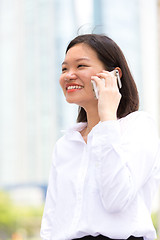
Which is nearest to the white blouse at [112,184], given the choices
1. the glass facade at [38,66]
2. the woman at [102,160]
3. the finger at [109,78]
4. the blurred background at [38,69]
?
the woman at [102,160]

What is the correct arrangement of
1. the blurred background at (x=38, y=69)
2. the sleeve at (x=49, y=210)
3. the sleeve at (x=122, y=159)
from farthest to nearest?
1. the blurred background at (x=38, y=69)
2. the sleeve at (x=49, y=210)
3. the sleeve at (x=122, y=159)

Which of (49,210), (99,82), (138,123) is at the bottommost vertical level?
(49,210)

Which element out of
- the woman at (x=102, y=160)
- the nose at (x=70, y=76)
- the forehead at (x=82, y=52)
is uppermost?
the forehead at (x=82, y=52)

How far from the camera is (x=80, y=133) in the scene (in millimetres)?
1249

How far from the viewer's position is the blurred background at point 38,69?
2938cm

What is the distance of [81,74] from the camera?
1.11 metres

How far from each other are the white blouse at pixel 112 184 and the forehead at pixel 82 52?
7.4 inches

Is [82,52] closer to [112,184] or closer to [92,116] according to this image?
[92,116]

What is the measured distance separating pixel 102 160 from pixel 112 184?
0.06 m

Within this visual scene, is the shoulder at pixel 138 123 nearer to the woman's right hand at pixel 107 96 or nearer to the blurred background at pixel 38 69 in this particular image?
the woman's right hand at pixel 107 96

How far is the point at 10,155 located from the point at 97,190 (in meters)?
30.5

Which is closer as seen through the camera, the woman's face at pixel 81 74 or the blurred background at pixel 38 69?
the woman's face at pixel 81 74

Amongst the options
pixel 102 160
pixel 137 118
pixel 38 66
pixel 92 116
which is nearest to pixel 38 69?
pixel 38 66

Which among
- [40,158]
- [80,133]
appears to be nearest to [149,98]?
[40,158]
